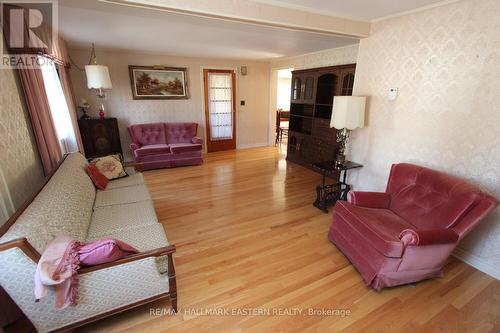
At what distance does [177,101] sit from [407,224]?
16.7 feet

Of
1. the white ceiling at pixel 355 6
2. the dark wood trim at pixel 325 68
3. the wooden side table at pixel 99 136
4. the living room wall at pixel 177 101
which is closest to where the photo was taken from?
the white ceiling at pixel 355 6

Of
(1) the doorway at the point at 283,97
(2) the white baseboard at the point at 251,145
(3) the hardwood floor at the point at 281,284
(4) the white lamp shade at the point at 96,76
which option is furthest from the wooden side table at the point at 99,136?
(1) the doorway at the point at 283,97

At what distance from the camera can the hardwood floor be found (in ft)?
5.29

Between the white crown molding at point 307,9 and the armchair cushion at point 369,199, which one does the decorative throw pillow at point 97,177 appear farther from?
the armchair cushion at point 369,199

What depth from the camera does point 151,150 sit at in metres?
4.57

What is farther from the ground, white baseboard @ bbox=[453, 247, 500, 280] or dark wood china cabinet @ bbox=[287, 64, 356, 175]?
dark wood china cabinet @ bbox=[287, 64, 356, 175]

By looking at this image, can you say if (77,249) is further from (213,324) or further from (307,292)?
(307,292)

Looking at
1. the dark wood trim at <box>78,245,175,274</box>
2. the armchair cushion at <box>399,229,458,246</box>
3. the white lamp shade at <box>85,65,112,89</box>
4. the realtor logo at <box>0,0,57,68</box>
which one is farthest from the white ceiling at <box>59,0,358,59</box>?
the armchair cushion at <box>399,229,458,246</box>

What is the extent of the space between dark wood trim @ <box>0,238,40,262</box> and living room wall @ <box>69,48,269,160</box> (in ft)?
14.6

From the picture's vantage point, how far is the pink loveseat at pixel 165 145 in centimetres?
459

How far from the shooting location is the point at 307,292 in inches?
73.3

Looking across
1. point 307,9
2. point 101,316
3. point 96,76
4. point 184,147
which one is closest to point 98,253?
point 101,316

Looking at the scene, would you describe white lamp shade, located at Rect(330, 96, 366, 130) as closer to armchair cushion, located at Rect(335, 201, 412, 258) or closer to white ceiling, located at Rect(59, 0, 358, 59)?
white ceiling, located at Rect(59, 0, 358, 59)

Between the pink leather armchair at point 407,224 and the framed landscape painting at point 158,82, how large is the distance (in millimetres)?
4589
